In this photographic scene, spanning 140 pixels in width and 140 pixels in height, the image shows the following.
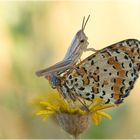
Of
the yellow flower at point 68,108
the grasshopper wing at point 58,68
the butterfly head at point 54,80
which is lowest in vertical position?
the yellow flower at point 68,108

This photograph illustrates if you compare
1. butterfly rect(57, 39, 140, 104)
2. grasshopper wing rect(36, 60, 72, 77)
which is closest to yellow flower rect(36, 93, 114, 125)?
butterfly rect(57, 39, 140, 104)

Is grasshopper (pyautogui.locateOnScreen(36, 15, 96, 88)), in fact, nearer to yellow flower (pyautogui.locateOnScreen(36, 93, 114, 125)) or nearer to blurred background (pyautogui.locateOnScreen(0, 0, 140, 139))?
yellow flower (pyautogui.locateOnScreen(36, 93, 114, 125))

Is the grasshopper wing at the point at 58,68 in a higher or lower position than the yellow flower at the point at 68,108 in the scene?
higher

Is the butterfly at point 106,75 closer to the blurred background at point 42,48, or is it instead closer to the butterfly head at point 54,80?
the butterfly head at point 54,80

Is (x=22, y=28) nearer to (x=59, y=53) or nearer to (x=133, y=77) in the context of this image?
(x=59, y=53)

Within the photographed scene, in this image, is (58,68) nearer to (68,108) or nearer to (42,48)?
(68,108)

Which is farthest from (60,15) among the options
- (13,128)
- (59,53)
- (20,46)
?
(13,128)

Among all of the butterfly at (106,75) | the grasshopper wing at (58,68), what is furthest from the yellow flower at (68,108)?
the grasshopper wing at (58,68)
